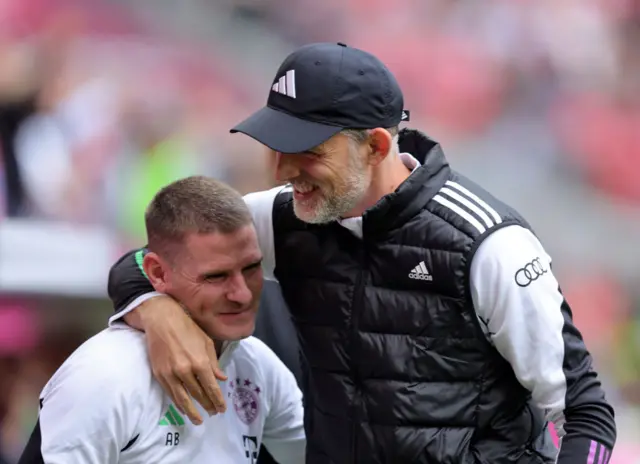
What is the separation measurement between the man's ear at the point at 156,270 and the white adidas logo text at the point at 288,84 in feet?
1.12

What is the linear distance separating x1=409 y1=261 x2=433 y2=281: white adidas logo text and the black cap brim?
0.25 meters

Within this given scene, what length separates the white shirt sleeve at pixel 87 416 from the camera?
3.98 ft

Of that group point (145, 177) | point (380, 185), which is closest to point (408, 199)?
point (380, 185)

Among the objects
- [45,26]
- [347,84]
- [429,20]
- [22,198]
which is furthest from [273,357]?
[429,20]

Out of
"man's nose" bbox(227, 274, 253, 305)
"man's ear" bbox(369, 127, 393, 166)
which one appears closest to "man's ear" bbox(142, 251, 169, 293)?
"man's nose" bbox(227, 274, 253, 305)

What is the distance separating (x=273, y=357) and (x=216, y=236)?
1.12 feet

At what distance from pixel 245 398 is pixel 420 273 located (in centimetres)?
41

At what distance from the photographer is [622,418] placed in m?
2.87

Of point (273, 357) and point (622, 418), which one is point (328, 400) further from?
point (622, 418)

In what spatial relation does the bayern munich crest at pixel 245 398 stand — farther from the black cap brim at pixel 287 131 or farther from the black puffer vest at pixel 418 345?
the black cap brim at pixel 287 131

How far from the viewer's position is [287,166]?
131 centimetres

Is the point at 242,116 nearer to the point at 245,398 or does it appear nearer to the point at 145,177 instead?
the point at 145,177

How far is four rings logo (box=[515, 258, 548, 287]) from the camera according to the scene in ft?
4.00

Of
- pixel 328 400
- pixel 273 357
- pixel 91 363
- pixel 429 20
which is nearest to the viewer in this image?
pixel 91 363
